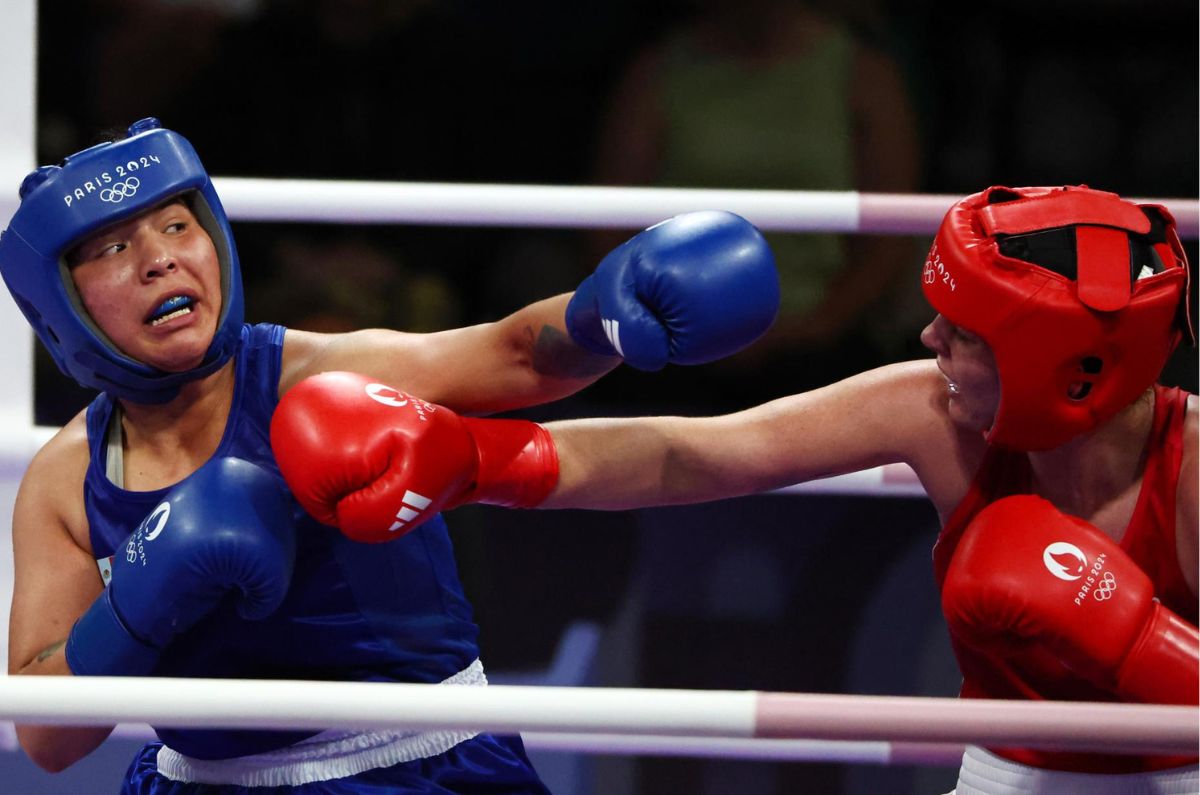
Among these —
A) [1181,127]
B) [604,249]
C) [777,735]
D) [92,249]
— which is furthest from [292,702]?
[1181,127]

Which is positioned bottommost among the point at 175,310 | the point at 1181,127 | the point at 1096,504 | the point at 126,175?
the point at 1181,127

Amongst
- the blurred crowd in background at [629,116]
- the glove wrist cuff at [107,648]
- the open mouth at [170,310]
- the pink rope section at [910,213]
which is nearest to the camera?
the glove wrist cuff at [107,648]

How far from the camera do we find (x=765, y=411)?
1.79 meters

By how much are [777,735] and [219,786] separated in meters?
0.80

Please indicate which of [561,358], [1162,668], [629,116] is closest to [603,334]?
[561,358]

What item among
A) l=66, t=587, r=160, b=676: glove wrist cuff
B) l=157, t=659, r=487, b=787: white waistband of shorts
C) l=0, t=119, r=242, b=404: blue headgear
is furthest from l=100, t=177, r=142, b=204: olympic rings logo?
l=157, t=659, r=487, b=787: white waistband of shorts

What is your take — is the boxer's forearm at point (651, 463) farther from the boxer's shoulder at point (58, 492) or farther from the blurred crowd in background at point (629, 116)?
the blurred crowd in background at point (629, 116)

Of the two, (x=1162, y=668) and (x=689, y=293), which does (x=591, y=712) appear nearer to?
(x=689, y=293)

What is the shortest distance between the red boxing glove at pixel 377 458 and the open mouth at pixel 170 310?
0.19 metres

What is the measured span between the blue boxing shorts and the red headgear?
0.72 m

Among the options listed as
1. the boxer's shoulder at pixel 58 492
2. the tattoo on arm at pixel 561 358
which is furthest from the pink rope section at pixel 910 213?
the boxer's shoulder at pixel 58 492

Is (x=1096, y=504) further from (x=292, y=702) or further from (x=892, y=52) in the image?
(x=892, y=52)

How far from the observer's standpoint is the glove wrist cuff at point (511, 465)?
1673mm

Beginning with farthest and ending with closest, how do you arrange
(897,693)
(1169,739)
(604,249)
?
(604,249) < (897,693) < (1169,739)
